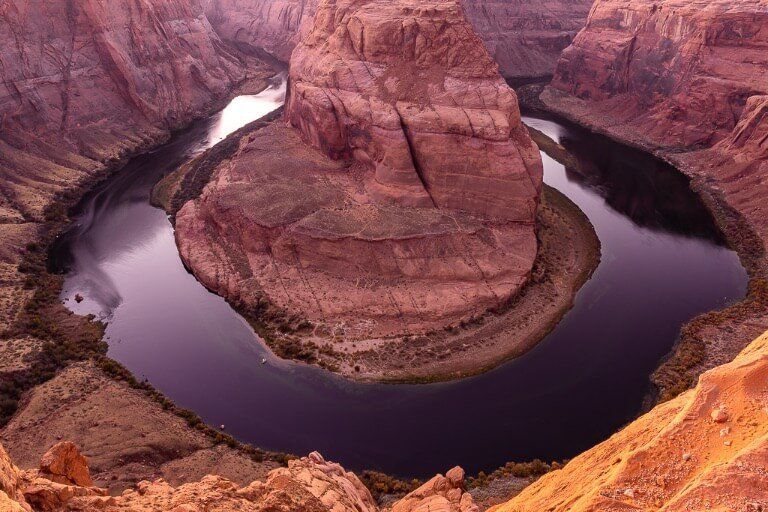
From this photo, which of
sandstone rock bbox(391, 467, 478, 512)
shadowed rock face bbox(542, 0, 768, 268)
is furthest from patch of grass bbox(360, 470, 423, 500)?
shadowed rock face bbox(542, 0, 768, 268)

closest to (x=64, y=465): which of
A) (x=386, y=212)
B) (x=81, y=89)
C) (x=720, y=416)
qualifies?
(x=720, y=416)

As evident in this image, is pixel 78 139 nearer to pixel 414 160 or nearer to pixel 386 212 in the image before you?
pixel 386 212

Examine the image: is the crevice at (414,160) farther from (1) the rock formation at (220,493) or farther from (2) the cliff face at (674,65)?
(2) the cliff face at (674,65)

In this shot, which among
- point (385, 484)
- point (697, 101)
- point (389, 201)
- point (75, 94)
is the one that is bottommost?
point (385, 484)

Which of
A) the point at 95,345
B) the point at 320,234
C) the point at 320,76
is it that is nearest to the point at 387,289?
the point at 320,234

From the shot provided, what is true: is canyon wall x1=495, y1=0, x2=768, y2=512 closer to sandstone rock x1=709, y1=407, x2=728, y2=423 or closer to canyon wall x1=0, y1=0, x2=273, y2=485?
sandstone rock x1=709, y1=407, x2=728, y2=423
